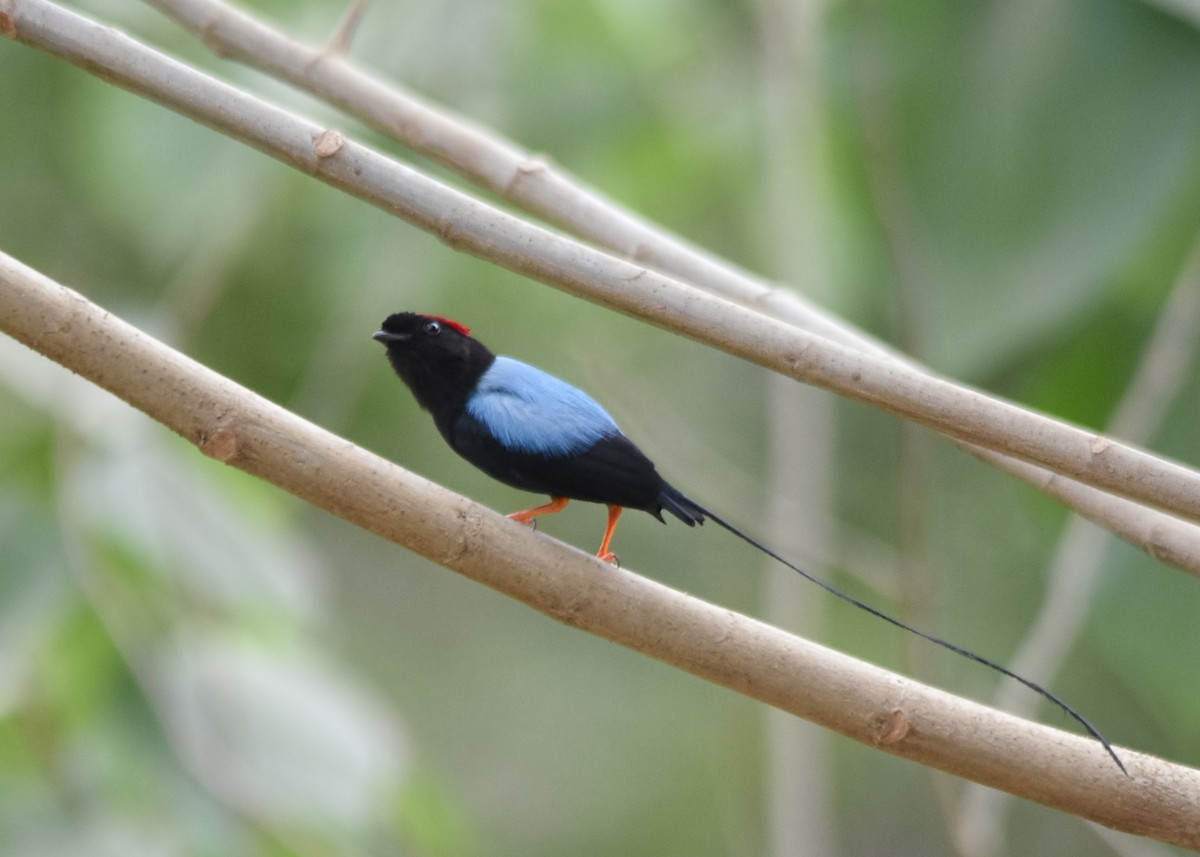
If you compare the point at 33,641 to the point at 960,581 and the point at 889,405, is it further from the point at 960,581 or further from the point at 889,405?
the point at 960,581

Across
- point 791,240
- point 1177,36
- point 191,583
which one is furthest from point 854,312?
point 191,583

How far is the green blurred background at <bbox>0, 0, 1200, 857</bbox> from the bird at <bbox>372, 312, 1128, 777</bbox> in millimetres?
761

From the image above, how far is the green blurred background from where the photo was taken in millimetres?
2768

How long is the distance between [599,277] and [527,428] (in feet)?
0.98

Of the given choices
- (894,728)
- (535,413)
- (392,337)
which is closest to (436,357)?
(392,337)

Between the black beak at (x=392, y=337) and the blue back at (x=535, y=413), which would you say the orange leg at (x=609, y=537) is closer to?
the blue back at (x=535, y=413)

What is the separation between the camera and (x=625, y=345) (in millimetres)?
5590

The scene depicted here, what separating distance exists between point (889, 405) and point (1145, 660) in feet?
5.94

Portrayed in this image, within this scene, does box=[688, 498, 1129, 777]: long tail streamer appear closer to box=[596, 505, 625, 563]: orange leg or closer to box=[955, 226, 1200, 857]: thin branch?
box=[596, 505, 625, 563]: orange leg

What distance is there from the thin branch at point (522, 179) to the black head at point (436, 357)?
16.0 inches

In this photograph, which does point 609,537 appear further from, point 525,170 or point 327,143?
point 525,170

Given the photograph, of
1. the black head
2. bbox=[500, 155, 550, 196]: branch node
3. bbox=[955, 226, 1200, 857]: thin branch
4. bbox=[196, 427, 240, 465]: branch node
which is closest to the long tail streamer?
the black head

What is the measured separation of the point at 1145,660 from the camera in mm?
2967

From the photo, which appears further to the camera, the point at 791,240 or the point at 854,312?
the point at 854,312
